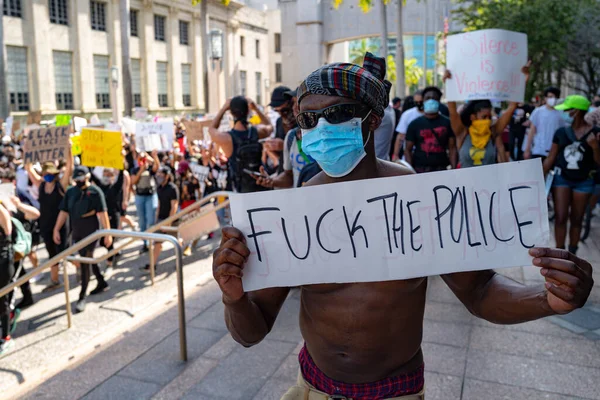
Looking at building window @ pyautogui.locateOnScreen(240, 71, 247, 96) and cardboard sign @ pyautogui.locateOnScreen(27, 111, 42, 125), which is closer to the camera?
cardboard sign @ pyautogui.locateOnScreen(27, 111, 42, 125)

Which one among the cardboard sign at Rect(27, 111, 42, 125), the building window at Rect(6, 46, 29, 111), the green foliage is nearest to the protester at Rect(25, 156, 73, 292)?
the cardboard sign at Rect(27, 111, 42, 125)

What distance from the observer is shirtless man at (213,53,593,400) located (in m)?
1.90

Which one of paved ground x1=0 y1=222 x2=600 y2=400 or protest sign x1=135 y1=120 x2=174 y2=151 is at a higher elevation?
protest sign x1=135 y1=120 x2=174 y2=151

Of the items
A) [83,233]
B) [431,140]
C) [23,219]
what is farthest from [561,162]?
[23,219]

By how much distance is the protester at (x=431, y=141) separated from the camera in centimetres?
646

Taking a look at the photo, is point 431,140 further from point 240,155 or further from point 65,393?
point 65,393

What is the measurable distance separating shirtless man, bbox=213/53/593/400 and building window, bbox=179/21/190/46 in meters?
40.9

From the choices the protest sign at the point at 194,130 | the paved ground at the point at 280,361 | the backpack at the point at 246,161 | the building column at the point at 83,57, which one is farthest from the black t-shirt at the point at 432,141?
the building column at the point at 83,57

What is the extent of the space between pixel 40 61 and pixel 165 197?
79.9 feet

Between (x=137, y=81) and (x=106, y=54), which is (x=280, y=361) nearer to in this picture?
(x=106, y=54)

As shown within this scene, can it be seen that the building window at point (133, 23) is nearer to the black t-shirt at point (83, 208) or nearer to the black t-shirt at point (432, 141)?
the black t-shirt at point (83, 208)

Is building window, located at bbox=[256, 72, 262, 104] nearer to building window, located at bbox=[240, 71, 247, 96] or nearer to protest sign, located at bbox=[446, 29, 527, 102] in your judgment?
building window, located at bbox=[240, 71, 247, 96]

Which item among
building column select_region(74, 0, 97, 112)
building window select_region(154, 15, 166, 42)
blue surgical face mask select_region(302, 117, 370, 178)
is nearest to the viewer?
blue surgical face mask select_region(302, 117, 370, 178)

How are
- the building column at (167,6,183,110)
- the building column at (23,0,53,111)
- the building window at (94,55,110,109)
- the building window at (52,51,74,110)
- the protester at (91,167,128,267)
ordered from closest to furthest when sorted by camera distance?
the protester at (91,167,128,267) → the building column at (23,0,53,111) → the building window at (52,51,74,110) → the building window at (94,55,110,109) → the building column at (167,6,183,110)
